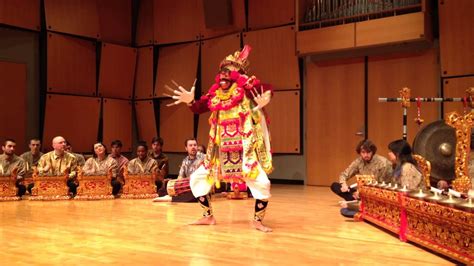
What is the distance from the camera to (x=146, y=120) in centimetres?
950

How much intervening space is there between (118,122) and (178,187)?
3796 mm

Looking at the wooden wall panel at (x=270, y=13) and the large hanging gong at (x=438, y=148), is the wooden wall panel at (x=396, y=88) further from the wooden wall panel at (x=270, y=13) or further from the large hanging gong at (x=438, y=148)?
the large hanging gong at (x=438, y=148)

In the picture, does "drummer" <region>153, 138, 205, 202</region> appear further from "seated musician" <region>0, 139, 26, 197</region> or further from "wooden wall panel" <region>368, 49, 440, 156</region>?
"wooden wall panel" <region>368, 49, 440, 156</region>

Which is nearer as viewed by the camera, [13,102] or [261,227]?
[261,227]

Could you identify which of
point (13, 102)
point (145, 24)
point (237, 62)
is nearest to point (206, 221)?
point (237, 62)

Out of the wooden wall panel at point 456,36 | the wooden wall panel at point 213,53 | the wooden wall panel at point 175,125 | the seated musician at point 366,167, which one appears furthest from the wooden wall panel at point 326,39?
the wooden wall panel at point 175,125

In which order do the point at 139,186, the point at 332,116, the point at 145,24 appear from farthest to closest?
the point at 145,24 < the point at 332,116 < the point at 139,186

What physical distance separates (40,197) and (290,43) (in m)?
4.26

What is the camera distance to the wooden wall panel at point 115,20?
29.6ft

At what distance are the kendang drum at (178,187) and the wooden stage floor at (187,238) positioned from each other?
1.68 ft

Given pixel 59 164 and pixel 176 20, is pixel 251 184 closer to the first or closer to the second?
pixel 59 164

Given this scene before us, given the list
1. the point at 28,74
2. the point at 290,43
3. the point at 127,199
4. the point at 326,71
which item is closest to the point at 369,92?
→ the point at 326,71

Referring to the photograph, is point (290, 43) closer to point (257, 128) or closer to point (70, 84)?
point (70, 84)

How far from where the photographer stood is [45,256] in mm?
2961
